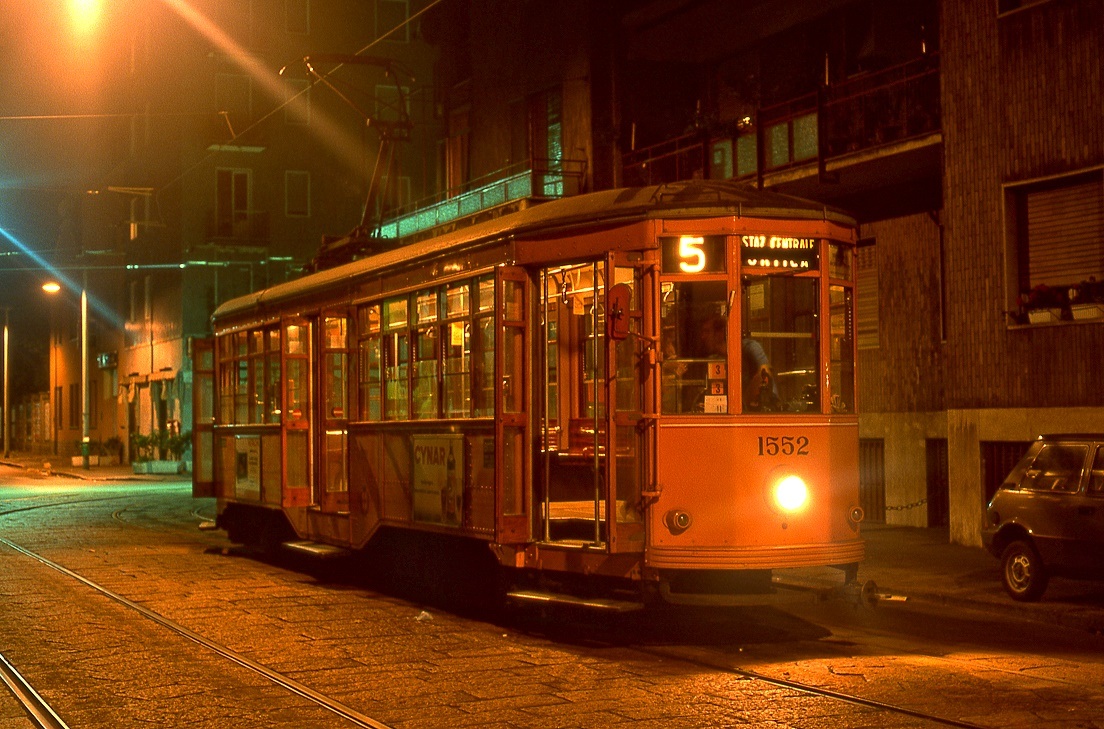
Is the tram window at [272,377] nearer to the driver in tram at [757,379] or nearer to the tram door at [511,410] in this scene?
the tram door at [511,410]

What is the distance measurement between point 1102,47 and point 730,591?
8725 millimetres

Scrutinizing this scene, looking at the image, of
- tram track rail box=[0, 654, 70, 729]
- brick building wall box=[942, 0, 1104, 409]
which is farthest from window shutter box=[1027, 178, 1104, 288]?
tram track rail box=[0, 654, 70, 729]

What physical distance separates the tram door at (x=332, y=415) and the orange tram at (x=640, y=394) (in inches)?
78.0

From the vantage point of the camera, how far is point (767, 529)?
10219mm

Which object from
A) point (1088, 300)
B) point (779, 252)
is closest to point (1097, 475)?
point (1088, 300)

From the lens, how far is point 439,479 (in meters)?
12.2

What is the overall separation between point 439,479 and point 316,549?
10.2 feet

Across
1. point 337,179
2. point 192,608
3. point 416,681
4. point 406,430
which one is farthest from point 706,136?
point 337,179

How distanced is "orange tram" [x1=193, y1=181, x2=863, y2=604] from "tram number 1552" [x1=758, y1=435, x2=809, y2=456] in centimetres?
1

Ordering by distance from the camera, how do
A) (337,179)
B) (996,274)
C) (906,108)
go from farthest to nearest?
(337,179) → (906,108) → (996,274)

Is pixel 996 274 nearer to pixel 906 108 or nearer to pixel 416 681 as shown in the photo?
pixel 906 108

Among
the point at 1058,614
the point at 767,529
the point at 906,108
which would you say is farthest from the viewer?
the point at 906,108

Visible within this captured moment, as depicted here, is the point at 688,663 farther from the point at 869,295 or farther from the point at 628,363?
the point at 869,295

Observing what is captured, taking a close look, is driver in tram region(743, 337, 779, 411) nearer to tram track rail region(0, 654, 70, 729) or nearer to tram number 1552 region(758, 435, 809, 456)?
tram number 1552 region(758, 435, 809, 456)
